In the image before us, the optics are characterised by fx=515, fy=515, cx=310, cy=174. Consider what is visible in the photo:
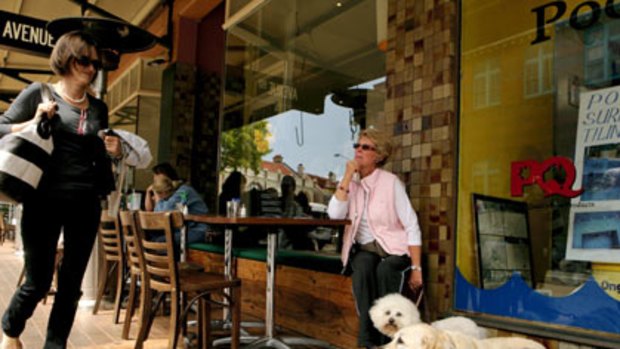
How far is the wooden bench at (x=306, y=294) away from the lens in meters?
3.41

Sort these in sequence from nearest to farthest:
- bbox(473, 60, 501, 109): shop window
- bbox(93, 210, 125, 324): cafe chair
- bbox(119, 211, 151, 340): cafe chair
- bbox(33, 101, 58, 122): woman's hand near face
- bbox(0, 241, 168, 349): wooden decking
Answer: bbox(33, 101, 58, 122): woman's hand near face, bbox(119, 211, 151, 340): cafe chair, bbox(473, 60, 501, 109): shop window, bbox(0, 241, 168, 349): wooden decking, bbox(93, 210, 125, 324): cafe chair

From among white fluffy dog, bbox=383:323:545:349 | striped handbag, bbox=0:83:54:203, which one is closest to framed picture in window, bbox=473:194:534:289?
white fluffy dog, bbox=383:323:545:349

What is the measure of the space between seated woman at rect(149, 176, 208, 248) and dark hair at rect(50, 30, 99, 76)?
2.11 metres

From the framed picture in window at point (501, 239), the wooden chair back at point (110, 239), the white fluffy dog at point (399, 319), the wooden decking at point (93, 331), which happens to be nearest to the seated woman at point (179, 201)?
the wooden chair back at point (110, 239)

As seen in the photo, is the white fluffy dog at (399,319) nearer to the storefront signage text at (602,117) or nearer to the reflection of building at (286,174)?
the storefront signage text at (602,117)

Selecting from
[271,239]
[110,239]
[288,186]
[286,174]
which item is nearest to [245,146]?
[286,174]

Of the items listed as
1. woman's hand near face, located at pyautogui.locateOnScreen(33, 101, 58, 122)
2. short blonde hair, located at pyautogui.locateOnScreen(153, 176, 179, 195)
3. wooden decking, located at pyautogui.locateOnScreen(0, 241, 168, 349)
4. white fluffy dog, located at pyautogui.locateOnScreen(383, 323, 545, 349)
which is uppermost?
woman's hand near face, located at pyautogui.locateOnScreen(33, 101, 58, 122)

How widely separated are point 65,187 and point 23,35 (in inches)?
110

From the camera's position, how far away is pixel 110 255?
440 centimetres

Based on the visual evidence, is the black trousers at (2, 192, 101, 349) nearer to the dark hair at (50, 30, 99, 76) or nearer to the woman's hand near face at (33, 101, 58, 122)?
the woman's hand near face at (33, 101, 58, 122)

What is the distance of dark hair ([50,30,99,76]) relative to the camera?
2420 millimetres

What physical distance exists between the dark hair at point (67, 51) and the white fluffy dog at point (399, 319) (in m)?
1.85

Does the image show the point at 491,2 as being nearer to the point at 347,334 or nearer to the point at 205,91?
the point at 347,334

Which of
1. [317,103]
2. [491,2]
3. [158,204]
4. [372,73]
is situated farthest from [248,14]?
[491,2]
